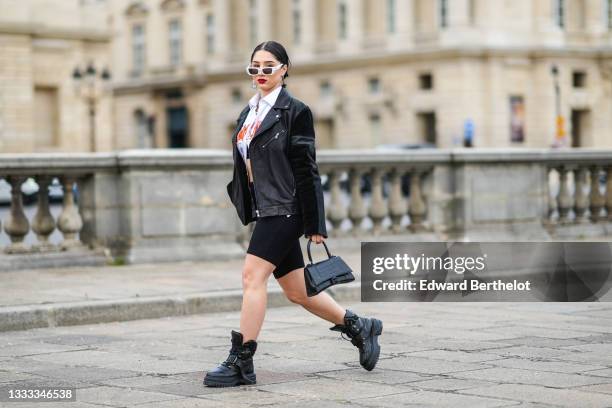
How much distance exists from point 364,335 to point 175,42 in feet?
252

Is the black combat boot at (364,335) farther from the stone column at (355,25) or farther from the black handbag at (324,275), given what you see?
the stone column at (355,25)

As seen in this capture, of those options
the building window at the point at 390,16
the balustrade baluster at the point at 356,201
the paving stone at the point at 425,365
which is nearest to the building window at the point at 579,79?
the building window at the point at 390,16

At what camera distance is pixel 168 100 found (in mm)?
84312

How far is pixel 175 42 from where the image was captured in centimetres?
8425

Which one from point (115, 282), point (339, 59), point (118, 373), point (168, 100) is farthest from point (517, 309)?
point (168, 100)

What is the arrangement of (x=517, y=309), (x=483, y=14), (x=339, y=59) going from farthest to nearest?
(x=339, y=59) < (x=483, y=14) < (x=517, y=309)

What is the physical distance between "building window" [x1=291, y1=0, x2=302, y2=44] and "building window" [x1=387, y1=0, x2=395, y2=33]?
6.81 metres

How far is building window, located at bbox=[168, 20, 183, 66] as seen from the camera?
8394 cm

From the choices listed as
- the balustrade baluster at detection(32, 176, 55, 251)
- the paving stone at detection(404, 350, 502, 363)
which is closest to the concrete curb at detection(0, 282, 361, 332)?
the balustrade baluster at detection(32, 176, 55, 251)

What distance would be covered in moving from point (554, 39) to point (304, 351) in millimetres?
59316

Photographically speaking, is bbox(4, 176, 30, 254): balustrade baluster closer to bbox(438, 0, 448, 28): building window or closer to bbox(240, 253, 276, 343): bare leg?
bbox(240, 253, 276, 343): bare leg

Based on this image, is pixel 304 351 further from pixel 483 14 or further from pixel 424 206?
pixel 483 14

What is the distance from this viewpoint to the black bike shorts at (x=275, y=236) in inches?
317

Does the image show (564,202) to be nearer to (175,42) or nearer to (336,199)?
(336,199)
